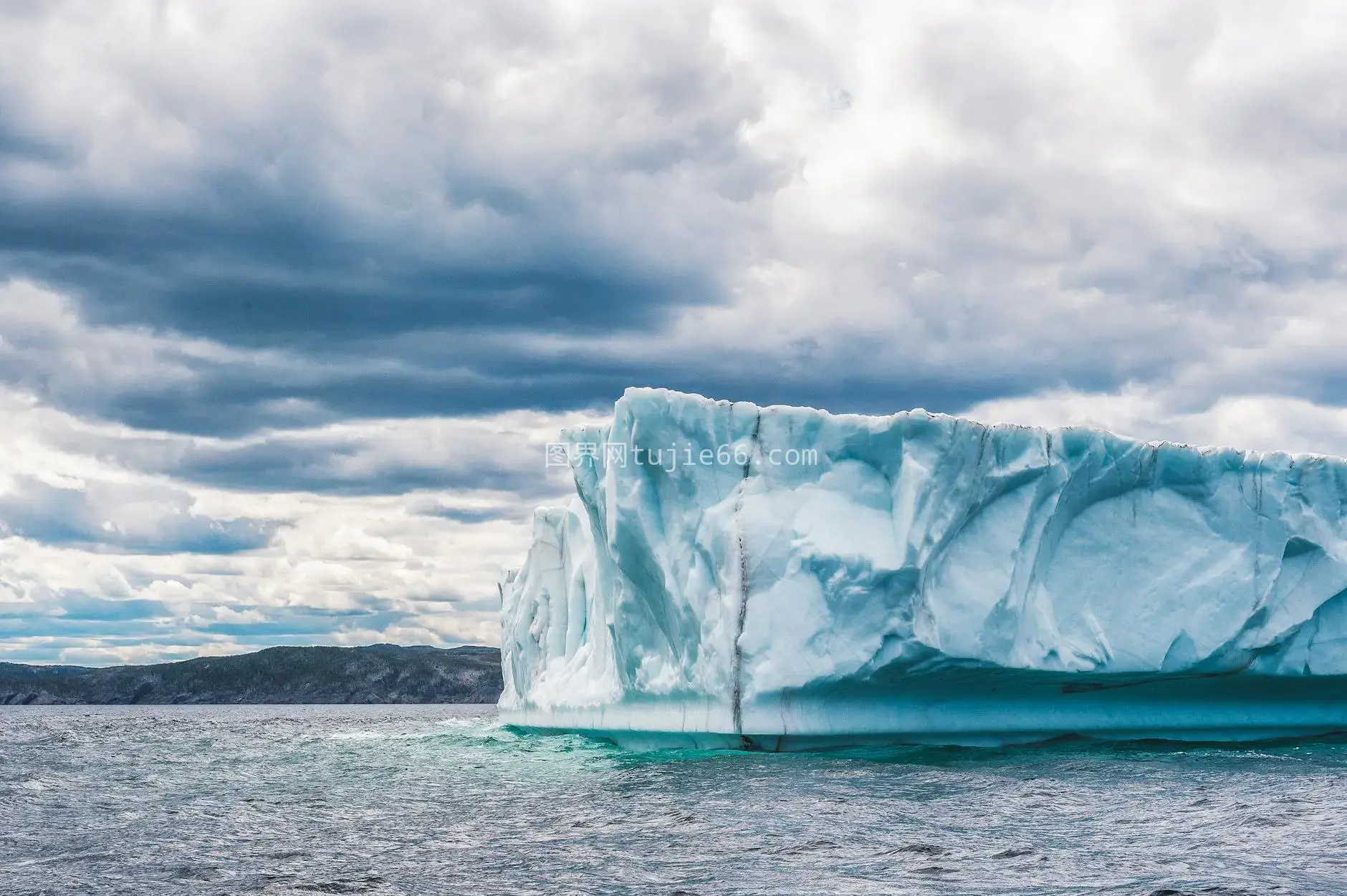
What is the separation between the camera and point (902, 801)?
11.8 m

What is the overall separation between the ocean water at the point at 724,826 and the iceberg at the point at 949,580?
736 millimetres

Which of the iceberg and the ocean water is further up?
the iceberg

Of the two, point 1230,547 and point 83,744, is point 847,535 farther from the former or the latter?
point 83,744

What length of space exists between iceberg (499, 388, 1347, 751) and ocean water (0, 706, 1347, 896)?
74 centimetres

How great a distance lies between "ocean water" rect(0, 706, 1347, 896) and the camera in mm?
8789

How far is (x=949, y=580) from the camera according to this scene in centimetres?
1619

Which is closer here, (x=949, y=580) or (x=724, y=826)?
(x=724, y=826)

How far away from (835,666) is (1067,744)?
16.3 ft

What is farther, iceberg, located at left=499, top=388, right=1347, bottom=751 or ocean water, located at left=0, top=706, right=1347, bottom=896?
iceberg, located at left=499, top=388, right=1347, bottom=751

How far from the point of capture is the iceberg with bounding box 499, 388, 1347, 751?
15492 millimetres

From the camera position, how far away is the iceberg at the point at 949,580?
50.8ft

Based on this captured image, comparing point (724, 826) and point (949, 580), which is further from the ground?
point (949, 580)

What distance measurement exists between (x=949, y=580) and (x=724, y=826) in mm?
6570

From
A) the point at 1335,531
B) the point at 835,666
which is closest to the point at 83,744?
the point at 835,666
